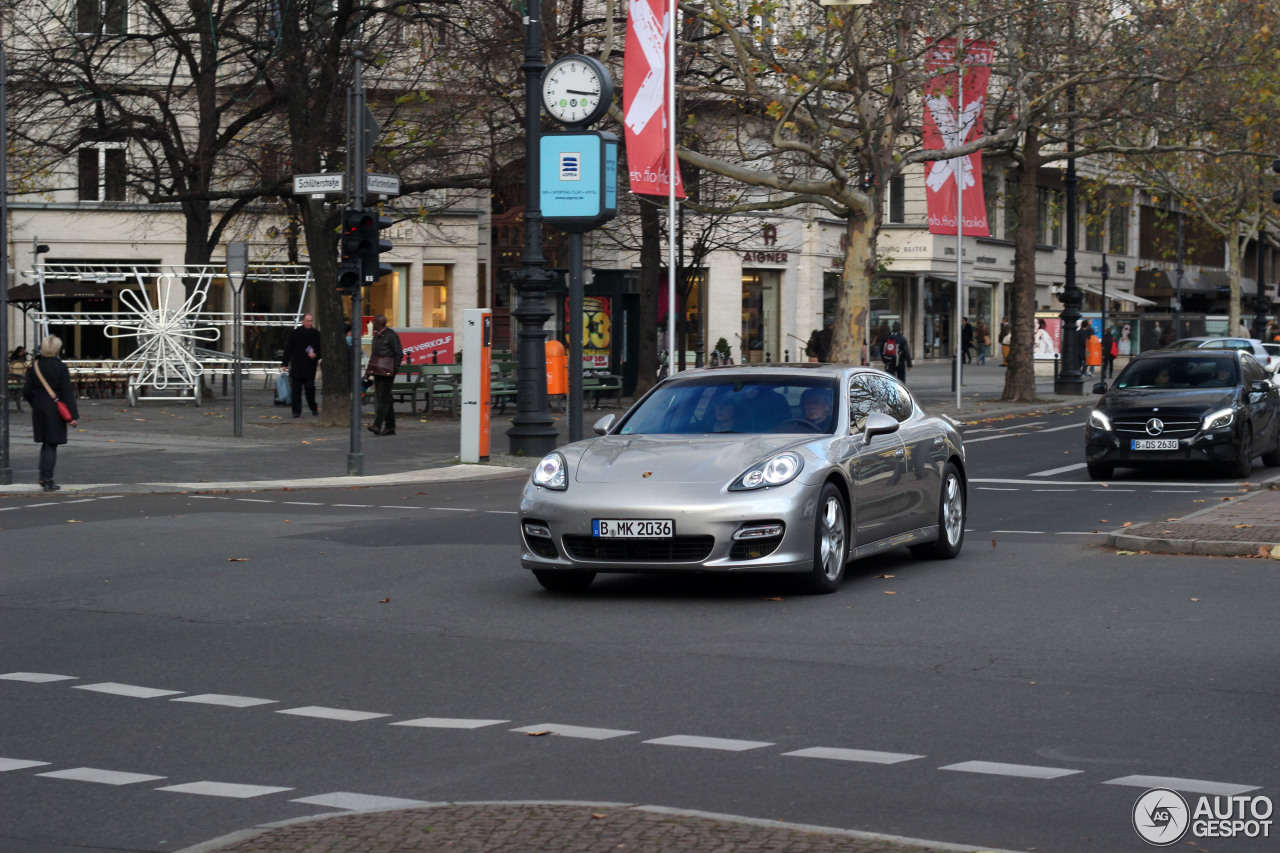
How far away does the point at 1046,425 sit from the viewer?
105ft

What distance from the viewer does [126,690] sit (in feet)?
26.7

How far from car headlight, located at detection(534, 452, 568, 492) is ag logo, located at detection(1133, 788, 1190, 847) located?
5.62 m

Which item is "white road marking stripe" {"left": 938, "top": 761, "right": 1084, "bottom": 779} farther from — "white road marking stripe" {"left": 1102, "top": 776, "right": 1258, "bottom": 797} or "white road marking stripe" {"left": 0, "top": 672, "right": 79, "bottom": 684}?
"white road marking stripe" {"left": 0, "top": 672, "right": 79, "bottom": 684}

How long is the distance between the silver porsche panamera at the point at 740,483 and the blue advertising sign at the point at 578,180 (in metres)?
10.4

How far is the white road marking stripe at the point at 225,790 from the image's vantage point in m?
6.06

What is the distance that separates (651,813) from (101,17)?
28315mm

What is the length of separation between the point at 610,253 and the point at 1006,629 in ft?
139

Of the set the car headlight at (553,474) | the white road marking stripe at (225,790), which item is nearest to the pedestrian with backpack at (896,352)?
the car headlight at (553,474)

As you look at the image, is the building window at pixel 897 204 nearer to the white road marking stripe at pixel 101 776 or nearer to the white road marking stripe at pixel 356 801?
the white road marking stripe at pixel 101 776

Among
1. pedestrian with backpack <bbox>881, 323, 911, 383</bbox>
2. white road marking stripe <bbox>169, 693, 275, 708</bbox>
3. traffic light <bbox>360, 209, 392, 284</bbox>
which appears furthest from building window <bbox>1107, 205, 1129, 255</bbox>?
white road marking stripe <bbox>169, 693, 275, 708</bbox>

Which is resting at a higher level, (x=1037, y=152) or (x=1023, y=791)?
(x=1037, y=152)

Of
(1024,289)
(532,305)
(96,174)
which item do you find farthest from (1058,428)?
(96,174)

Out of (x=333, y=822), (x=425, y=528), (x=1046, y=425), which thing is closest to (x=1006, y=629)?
(x=333, y=822)

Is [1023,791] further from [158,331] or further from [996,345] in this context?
[996,345]
